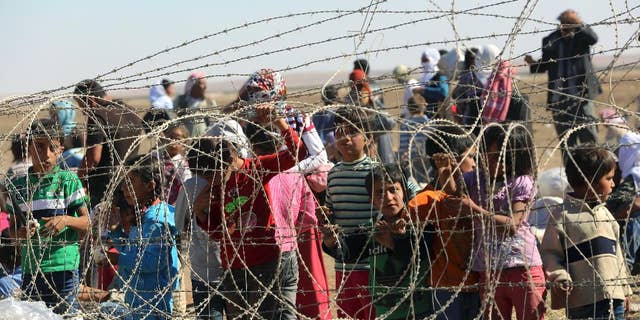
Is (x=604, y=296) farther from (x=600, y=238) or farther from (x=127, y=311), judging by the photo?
(x=127, y=311)

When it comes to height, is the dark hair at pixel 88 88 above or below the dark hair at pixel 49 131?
above

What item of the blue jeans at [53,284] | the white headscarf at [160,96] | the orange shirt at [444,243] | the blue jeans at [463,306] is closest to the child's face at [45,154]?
the blue jeans at [53,284]

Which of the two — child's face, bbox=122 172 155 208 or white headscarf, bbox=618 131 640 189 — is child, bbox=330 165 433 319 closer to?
child's face, bbox=122 172 155 208

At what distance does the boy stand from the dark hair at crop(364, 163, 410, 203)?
1715mm

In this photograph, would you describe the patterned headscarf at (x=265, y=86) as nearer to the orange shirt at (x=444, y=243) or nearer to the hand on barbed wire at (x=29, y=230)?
the orange shirt at (x=444, y=243)

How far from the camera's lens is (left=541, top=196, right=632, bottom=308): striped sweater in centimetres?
557

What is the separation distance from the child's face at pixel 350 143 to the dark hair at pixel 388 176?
0.34 m

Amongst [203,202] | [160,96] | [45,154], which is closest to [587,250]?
[203,202]

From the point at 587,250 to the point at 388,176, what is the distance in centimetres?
101

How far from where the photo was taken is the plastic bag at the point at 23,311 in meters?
5.71

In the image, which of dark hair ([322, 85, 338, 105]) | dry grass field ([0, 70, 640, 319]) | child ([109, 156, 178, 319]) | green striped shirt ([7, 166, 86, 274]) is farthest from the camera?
green striped shirt ([7, 166, 86, 274])

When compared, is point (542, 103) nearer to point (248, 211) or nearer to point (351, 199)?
point (351, 199)

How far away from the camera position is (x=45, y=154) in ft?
22.9

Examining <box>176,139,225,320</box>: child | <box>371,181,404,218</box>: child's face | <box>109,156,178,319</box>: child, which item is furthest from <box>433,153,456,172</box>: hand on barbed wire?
<box>109,156,178,319</box>: child
